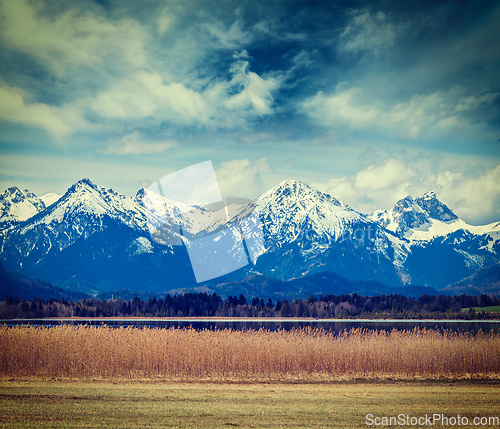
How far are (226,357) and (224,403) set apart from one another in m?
11.7

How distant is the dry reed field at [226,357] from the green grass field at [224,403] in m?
3.19

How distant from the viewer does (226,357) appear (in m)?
34.8

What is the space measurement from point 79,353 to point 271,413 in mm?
17874

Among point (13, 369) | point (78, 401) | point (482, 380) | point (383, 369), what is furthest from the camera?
point (383, 369)

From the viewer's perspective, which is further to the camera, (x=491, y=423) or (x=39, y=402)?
(x=39, y=402)

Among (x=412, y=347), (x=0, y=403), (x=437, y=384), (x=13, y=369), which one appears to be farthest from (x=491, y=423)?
(x=13, y=369)

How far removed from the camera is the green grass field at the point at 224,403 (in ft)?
63.6

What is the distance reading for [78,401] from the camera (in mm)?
22844

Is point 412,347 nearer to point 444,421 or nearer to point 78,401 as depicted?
point 444,421

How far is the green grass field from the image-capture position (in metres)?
19.4

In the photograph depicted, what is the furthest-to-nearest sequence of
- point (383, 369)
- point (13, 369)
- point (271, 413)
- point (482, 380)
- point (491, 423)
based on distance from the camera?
point (383, 369)
point (482, 380)
point (13, 369)
point (271, 413)
point (491, 423)

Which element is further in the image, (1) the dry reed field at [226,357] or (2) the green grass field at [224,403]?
(1) the dry reed field at [226,357]

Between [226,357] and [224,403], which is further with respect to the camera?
[226,357]

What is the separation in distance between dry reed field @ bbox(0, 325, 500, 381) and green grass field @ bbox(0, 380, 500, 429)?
319 cm
